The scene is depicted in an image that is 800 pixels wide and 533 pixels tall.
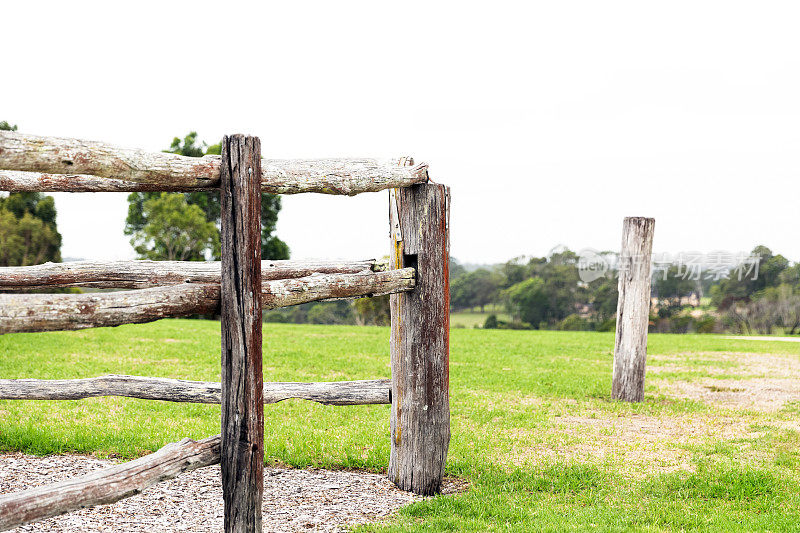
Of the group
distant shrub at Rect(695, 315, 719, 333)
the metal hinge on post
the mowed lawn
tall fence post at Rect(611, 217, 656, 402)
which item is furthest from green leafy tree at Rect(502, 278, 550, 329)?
the metal hinge on post

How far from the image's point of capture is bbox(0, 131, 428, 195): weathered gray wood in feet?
10.3

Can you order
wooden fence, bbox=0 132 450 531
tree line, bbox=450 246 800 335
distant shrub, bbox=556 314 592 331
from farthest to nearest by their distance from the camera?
distant shrub, bbox=556 314 592 331 < tree line, bbox=450 246 800 335 < wooden fence, bbox=0 132 450 531

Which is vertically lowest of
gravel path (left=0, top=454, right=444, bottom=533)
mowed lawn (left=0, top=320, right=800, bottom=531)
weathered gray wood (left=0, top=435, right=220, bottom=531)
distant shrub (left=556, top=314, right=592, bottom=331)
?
distant shrub (left=556, top=314, right=592, bottom=331)

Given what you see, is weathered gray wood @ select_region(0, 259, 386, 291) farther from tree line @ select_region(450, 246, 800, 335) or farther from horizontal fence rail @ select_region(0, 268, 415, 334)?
tree line @ select_region(450, 246, 800, 335)

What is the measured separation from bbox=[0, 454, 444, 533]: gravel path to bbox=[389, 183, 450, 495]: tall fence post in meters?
0.33

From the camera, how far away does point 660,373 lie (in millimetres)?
12211

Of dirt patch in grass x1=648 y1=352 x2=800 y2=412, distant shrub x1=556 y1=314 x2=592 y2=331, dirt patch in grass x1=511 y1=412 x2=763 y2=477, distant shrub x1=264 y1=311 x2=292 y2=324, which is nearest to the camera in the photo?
dirt patch in grass x1=511 y1=412 x2=763 y2=477

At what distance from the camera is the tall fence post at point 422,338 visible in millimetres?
5031

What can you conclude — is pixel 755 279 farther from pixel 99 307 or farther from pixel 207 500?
pixel 99 307

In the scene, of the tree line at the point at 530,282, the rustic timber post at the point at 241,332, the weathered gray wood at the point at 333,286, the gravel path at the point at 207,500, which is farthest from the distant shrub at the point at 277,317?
the rustic timber post at the point at 241,332

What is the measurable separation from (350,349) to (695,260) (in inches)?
1127

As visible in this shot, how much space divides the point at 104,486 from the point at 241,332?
1.00m

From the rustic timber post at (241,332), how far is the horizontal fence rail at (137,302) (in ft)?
0.57

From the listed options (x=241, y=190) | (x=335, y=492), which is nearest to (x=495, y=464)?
(x=335, y=492)
